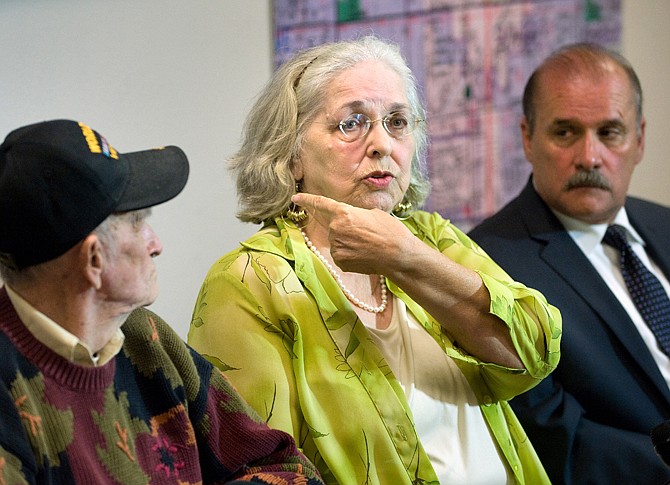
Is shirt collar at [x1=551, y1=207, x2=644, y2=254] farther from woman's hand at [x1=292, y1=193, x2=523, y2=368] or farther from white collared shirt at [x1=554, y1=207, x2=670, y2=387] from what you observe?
woman's hand at [x1=292, y1=193, x2=523, y2=368]

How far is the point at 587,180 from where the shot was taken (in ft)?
8.85

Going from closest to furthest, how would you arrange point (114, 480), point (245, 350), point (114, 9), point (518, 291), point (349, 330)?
point (114, 480), point (245, 350), point (349, 330), point (518, 291), point (114, 9)

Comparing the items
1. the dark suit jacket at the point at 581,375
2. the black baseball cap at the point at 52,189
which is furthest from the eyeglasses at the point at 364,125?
the black baseball cap at the point at 52,189

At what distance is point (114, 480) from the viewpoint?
1.36 m

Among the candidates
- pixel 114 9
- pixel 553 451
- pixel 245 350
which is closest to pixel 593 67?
pixel 553 451

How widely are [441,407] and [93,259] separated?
0.92 metres

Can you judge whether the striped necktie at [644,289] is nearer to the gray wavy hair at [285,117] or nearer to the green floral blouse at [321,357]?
the green floral blouse at [321,357]

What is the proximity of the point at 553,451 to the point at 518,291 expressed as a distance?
49cm

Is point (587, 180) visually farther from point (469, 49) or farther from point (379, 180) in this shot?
point (469, 49)

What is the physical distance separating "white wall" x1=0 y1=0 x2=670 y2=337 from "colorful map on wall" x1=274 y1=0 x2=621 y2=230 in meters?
0.15

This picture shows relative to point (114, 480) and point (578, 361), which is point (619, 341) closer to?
point (578, 361)

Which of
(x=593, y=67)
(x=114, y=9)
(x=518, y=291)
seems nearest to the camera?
(x=518, y=291)

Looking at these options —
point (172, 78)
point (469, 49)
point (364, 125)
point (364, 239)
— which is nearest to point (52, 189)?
point (364, 239)

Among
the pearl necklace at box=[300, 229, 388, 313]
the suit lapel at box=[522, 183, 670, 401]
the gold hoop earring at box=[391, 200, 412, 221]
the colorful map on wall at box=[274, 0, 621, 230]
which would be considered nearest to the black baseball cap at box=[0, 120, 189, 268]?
the pearl necklace at box=[300, 229, 388, 313]
